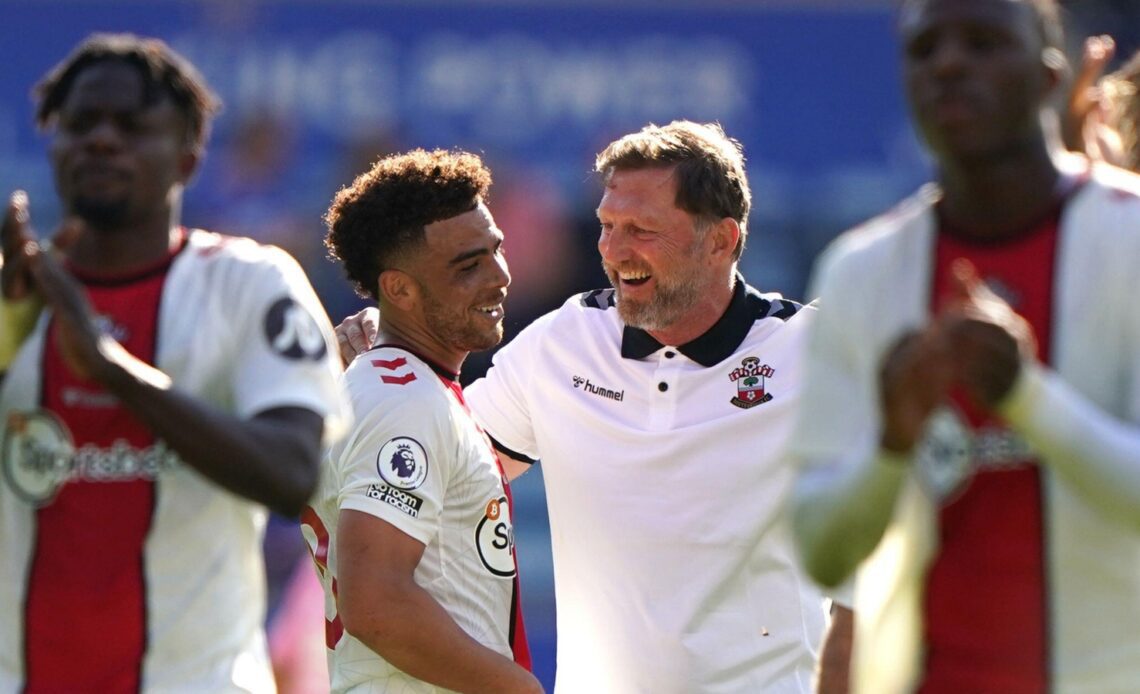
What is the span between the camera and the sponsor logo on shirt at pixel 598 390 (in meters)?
5.09

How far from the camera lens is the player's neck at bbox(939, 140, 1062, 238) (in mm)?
3041

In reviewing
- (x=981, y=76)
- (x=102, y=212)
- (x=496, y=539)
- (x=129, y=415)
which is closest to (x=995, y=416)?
(x=981, y=76)

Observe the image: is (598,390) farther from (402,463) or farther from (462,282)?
(402,463)

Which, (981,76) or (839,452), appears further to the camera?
(839,452)

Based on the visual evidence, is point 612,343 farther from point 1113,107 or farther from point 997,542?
point 997,542

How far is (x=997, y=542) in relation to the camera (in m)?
3.02

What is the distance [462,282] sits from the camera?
5113mm

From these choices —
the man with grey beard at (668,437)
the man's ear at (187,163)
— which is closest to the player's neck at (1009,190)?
the man's ear at (187,163)

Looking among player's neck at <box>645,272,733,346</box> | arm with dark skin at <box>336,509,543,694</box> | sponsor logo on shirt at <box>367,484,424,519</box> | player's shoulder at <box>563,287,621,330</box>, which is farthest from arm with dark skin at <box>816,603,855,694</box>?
player's shoulder at <box>563,287,621,330</box>

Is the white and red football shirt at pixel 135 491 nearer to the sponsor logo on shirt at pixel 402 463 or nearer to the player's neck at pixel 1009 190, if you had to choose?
the sponsor logo on shirt at pixel 402 463

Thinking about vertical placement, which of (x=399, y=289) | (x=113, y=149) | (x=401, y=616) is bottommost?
(x=401, y=616)

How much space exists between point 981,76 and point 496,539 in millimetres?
→ 2223

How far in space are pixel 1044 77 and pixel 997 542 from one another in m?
0.77

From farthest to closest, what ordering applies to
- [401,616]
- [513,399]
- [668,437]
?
[513,399] → [668,437] → [401,616]
